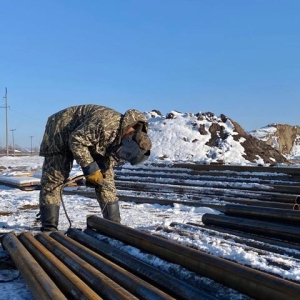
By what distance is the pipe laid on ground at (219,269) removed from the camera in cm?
197

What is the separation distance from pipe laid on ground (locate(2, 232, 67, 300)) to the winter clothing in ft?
3.16

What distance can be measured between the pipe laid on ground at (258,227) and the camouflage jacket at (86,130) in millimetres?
1244

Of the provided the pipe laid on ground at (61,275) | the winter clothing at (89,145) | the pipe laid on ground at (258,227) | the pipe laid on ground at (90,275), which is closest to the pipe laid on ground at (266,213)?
the pipe laid on ground at (258,227)

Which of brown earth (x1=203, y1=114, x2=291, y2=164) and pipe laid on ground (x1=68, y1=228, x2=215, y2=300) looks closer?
pipe laid on ground (x1=68, y1=228, x2=215, y2=300)

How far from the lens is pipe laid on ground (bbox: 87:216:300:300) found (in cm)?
197

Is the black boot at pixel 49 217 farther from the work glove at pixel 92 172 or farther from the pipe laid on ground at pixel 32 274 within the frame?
the pipe laid on ground at pixel 32 274

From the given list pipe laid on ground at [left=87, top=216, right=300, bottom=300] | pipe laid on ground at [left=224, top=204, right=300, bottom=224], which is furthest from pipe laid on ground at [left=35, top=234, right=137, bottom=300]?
pipe laid on ground at [left=224, top=204, right=300, bottom=224]

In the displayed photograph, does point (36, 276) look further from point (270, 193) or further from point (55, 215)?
point (270, 193)

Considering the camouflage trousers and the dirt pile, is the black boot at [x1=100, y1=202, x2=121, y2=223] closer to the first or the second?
the camouflage trousers

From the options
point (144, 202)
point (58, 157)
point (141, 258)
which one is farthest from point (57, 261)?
point (144, 202)

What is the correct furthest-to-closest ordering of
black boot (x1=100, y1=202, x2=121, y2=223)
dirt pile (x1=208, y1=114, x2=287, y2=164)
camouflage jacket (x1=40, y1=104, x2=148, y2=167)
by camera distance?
dirt pile (x1=208, y1=114, x2=287, y2=164), black boot (x1=100, y1=202, x2=121, y2=223), camouflage jacket (x1=40, y1=104, x2=148, y2=167)

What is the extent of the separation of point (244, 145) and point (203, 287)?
58.6 feet

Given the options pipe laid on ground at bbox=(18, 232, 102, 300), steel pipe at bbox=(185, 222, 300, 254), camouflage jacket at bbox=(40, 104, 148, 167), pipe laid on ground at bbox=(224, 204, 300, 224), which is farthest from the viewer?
camouflage jacket at bbox=(40, 104, 148, 167)

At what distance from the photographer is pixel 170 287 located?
7.72ft
